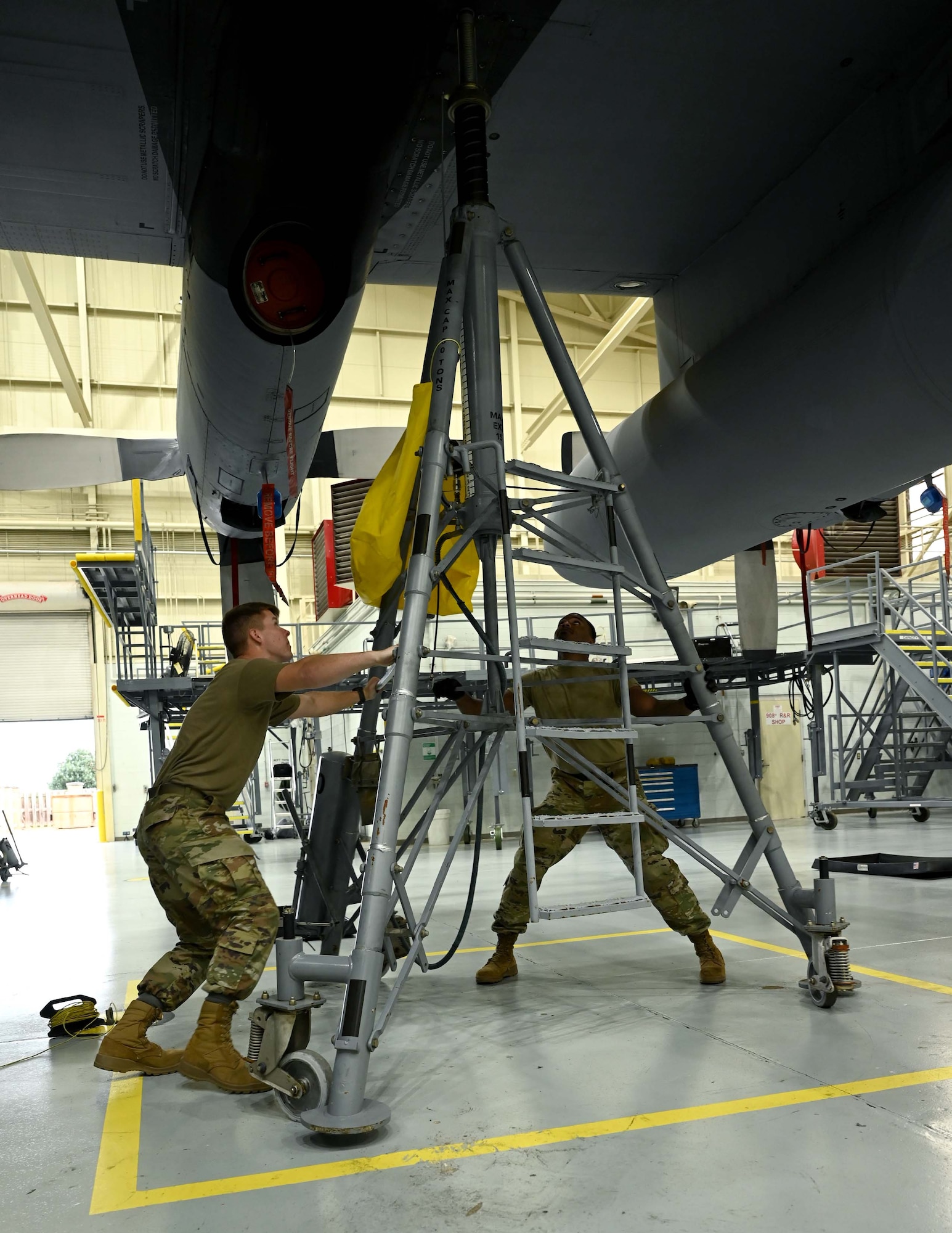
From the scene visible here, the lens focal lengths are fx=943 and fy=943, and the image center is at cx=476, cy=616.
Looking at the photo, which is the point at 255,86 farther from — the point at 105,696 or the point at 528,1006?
the point at 105,696

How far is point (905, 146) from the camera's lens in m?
4.16

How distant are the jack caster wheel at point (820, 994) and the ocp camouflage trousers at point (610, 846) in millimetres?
655

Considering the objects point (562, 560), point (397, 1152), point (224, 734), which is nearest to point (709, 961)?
point (562, 560)

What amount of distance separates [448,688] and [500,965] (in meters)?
1.93

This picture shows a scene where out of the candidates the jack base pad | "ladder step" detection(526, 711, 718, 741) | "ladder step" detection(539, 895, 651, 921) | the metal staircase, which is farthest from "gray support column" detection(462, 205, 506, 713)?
the metal staircase

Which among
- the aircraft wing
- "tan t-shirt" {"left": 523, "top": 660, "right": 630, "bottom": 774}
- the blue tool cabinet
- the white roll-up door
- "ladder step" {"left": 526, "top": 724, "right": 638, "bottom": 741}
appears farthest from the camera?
the white roll-up door

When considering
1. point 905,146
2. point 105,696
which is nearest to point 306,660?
point 905,146

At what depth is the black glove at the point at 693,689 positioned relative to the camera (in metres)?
4.49

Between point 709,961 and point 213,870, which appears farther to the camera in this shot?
point 709,961

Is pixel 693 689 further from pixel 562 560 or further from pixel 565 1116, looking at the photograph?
pixel 565 1116

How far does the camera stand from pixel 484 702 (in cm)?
450

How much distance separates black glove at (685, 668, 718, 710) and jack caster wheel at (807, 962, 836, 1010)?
1.25 meters

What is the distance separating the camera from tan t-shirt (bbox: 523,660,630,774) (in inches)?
202

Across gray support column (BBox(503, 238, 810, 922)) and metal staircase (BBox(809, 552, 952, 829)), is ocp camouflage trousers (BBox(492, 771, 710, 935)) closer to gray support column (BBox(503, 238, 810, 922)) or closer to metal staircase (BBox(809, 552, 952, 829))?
gray support column (BBox(503, 238, 810, 922))
